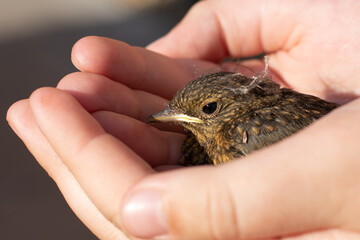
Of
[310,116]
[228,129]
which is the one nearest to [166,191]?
[228,129]

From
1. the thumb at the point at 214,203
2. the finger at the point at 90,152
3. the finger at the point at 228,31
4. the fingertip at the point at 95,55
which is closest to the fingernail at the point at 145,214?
the thumb at the point at 214,203

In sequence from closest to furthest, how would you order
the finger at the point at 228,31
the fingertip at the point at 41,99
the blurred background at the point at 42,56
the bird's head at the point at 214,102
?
the fingertip at the point at 41,99
the bird's head at the point at 214,102
the finger at the point at 228,31
the blurred background at the point at 42,56

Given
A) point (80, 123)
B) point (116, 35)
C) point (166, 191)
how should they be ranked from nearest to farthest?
point (166, 191) → point (80, 123) → point (116, 35)

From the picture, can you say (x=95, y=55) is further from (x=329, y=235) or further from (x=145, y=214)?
(x=329, y=235)

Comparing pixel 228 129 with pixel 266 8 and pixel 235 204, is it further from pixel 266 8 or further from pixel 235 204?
pixel 266 8

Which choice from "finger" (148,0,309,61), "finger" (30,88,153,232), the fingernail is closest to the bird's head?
"finger" (30,88,153,232)

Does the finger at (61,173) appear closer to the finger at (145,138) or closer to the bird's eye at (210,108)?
the finger at (145,138)

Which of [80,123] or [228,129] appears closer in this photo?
[80,123]

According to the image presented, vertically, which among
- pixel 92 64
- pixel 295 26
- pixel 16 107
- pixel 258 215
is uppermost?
pixel 295 26
